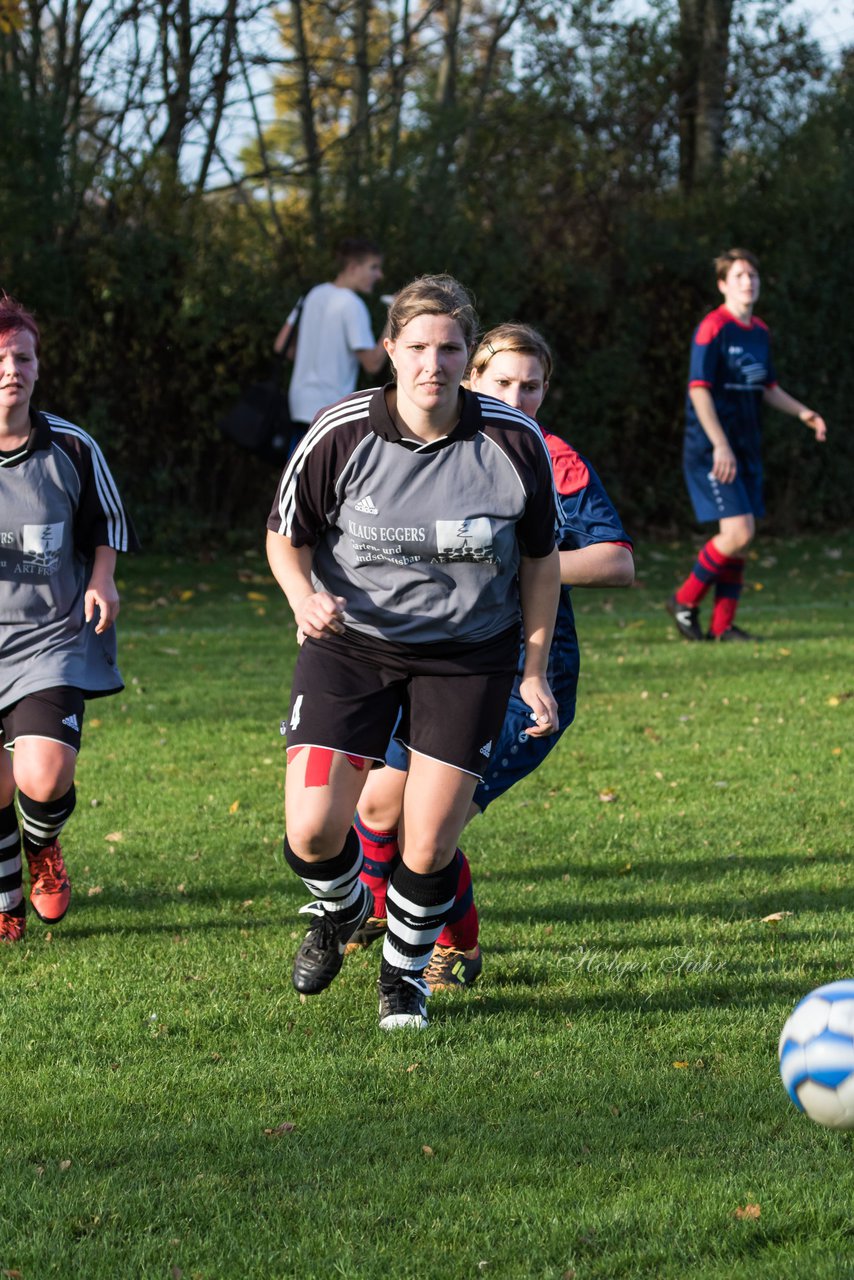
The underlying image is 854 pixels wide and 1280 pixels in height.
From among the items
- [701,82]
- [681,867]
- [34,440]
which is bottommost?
[681,867]

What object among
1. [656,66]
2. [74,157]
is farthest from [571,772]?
[656,66]

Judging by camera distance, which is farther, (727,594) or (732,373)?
(727,594)

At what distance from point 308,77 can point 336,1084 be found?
49.2 feet

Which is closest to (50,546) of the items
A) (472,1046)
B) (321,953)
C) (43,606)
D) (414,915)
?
(43,606)

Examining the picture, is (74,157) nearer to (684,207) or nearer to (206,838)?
(684,207)

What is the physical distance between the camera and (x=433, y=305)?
396cm

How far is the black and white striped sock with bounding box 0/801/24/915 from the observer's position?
195 inches

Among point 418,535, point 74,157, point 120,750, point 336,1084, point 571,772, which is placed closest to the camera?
point 336,1084

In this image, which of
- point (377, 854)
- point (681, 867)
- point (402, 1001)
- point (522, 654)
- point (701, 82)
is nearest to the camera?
point (402, 1001)

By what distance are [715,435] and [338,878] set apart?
21.5 ft

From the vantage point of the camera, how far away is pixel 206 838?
612cm

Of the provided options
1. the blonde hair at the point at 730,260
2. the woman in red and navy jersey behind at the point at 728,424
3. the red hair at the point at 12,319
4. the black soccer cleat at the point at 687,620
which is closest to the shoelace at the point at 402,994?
the red hair at the point at 12,319

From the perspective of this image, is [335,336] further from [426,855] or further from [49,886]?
[426,855]

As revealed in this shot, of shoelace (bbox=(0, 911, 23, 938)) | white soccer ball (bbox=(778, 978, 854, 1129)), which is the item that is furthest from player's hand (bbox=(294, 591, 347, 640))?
shoelace (bbox=(0, 911, 23, 938))
